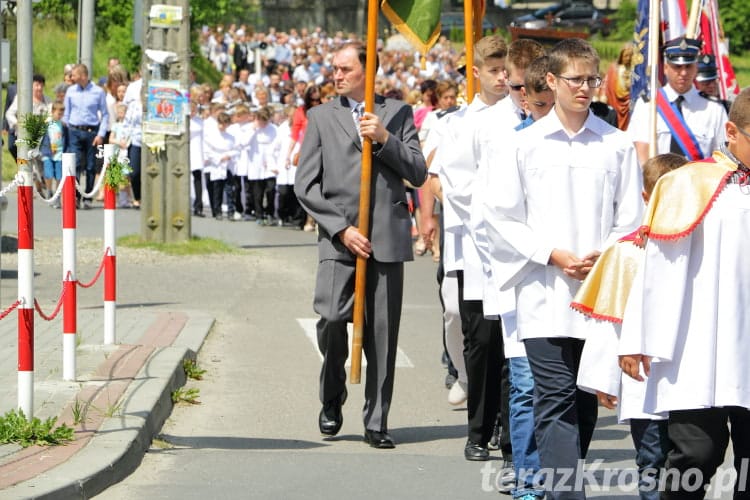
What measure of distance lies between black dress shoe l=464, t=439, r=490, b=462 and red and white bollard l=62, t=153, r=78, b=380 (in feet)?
7.88

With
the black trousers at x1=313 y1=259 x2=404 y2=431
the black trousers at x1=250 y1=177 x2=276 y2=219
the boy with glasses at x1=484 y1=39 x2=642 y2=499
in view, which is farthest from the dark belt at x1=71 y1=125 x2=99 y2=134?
the boy with glasses at x1=484 y1=39 x2=642 y2=499

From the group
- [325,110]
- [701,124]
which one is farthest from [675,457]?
[701,124]

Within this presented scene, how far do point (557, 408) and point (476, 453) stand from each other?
1699mm

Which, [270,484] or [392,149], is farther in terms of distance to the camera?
[392,149]

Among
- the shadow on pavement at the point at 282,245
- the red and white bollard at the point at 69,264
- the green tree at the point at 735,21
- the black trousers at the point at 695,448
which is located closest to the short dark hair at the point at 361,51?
the red and white bollard at the point at 69,264

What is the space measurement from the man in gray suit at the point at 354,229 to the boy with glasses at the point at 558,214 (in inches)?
66.6

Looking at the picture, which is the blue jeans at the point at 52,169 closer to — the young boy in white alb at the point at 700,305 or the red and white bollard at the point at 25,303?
the red and white bollard at the point at 25,303

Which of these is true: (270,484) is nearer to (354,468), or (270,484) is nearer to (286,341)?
(354,468)

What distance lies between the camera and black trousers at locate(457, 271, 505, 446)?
7820mm

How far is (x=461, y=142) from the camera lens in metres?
7.98

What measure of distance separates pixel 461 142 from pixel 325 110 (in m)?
0.82

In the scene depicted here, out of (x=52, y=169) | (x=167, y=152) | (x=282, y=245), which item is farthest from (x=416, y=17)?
(x=52, y=169)

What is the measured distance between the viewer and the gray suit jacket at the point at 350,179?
8.12 meters

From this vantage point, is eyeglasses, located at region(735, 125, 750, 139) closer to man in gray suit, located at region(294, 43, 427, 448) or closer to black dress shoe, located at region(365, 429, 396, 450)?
man in gray suit, located at region(294, 43, 427, 448)
